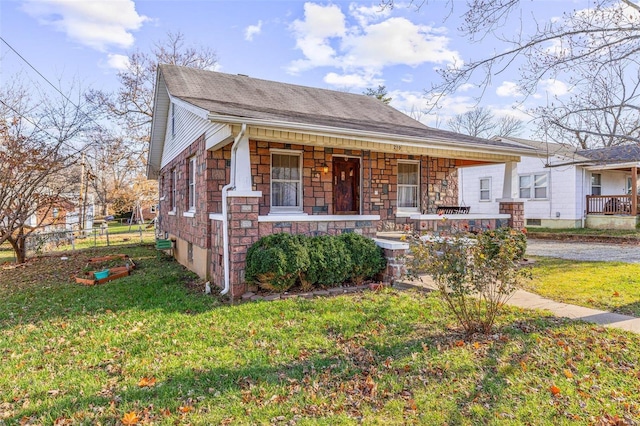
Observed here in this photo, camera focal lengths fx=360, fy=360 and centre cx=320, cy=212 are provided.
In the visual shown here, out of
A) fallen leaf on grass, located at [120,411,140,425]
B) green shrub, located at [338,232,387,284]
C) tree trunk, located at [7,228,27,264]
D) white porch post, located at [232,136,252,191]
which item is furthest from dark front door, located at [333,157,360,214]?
tree trunk, located at [7,228,27,264]

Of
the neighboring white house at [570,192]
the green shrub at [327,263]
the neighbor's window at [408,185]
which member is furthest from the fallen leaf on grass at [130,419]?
the neighboring white house at [570,192]

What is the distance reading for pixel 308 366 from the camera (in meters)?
3.75

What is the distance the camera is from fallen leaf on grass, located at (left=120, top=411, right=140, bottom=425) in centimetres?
281

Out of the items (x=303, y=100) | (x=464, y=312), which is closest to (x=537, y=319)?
(x=464, y=312)

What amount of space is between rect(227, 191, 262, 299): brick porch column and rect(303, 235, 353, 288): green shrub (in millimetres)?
1095

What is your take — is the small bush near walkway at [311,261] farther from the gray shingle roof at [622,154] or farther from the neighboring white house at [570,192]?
the neighboring white house at [570,192]

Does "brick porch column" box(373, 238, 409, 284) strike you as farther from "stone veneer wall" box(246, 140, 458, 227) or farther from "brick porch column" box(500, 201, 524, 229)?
"brick porch column" box(500, 201, 524, 229)

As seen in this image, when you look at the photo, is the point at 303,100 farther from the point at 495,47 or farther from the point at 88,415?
the point at 88,415

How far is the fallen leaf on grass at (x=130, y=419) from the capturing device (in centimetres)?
281

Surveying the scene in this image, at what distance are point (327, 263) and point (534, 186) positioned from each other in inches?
643

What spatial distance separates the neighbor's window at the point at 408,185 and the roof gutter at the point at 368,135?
2392mm

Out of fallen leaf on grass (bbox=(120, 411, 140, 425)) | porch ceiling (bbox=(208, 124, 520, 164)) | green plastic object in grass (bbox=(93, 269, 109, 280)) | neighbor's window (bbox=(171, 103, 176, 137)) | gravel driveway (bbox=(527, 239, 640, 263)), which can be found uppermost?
neighbor's window (bbox=(171, 103, 176, 137))

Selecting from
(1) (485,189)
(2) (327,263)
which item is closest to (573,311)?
(2) (327,263)

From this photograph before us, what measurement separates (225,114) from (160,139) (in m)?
9.29
